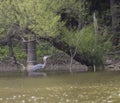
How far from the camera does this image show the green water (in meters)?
13.7

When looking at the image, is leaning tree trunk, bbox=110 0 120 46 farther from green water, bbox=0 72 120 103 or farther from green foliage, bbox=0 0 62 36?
green water, bbox=0 72 120 103

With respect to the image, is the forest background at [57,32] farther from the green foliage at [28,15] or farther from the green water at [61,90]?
the green water at [61,90]

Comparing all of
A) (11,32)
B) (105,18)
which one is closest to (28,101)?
(11,32)

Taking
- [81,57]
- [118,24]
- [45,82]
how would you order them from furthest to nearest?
[118,24], [81,57], [45,82]

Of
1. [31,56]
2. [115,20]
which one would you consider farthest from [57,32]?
[115,20]

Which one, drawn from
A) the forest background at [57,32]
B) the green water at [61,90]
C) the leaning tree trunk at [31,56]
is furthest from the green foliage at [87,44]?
the green water at [61,90]

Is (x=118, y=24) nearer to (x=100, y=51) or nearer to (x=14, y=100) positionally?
(x=100, y=51)

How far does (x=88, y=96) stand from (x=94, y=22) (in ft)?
49.5

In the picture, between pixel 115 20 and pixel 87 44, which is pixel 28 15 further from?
pixel 115 20

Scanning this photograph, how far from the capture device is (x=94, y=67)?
1019 inches

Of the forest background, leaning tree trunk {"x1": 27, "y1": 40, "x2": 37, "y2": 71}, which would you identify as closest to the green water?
the forest background

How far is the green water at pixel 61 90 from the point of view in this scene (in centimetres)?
1372

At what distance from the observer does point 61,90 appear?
640 inches

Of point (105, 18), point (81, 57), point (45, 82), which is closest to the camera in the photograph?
point (45, 82)
